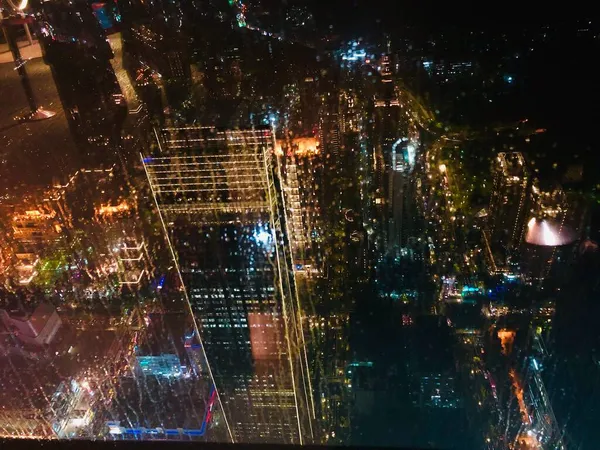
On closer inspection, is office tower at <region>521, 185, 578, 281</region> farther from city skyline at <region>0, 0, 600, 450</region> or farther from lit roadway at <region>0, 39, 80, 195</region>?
lit roadway at <region>0, 39, 80, 195</region>

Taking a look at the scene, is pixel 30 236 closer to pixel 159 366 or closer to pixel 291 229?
pixel 159 366

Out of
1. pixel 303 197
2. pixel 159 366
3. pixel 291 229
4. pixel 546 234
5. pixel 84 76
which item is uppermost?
pixel 84 76

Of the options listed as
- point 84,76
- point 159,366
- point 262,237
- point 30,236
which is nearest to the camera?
point 84,76

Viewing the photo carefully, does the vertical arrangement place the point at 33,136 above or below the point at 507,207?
above

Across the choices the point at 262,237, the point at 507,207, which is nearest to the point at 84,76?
the point at 262,237

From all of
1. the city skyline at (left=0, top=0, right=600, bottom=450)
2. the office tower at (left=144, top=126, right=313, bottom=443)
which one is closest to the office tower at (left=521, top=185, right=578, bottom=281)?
the city skyline at (left=0, top=0, right=600, bottom=450)
